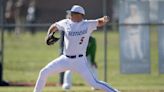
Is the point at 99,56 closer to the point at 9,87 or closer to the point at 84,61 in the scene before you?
the point at 9,87

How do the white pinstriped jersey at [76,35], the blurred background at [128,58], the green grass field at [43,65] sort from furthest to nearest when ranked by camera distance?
1. the blurred background at [128,58]
2. the green grass field at [43,65]
3. the white pinstriped jersey at [76,35]

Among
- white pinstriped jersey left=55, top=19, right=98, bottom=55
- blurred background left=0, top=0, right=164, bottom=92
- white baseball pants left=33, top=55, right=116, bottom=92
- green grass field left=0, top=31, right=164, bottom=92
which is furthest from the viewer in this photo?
blurred background left=0, top=0, right=164, bottom=92

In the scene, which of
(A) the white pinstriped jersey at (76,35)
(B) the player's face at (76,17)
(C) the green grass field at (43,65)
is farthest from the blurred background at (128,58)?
(B) the player's face at (76,17)

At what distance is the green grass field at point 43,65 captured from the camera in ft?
69.1

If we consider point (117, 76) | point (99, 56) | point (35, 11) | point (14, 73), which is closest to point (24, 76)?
point (14, 73)

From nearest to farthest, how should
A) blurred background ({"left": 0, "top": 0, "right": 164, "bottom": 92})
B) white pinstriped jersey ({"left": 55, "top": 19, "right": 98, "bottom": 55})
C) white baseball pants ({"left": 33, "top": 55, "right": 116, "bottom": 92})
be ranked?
1. white baseball pants ({"left": 33, "top": 55, "right": 116, "bottom": 92})
2. white pinstriped jersey ({"left": 55, "top": 19, "right": 98, "bottom": 55})
3. blurred background ({"left": 0, "top": 0, "right": 164, "bottom": 92})

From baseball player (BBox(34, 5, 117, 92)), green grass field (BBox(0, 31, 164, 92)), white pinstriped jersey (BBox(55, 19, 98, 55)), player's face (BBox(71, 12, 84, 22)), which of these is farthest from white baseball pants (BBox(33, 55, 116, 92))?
green grass field (BBox(0, 31, 164, 92))

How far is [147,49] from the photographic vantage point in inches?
896

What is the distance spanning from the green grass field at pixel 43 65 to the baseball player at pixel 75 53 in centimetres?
452

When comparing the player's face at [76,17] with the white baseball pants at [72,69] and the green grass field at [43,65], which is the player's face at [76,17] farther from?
the green grass field at [43,65]

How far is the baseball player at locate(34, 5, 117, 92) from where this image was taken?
14.9 m

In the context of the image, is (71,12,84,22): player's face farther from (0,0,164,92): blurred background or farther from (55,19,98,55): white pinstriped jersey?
(0,0,164,92): blurred background

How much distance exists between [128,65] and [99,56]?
9274 mm

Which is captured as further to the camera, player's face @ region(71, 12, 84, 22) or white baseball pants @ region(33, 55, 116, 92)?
player's face @ region(71, 12, 84, 22)
